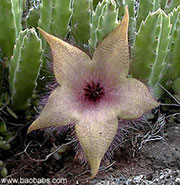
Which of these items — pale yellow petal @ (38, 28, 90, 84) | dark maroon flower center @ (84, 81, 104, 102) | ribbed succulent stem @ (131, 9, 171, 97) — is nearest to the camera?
pale yellow petal @ (38, 28, 90, 84)

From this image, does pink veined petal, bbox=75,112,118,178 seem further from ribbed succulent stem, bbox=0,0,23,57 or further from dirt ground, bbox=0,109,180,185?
ribbed succulent stem, bbox=0,0,23,57

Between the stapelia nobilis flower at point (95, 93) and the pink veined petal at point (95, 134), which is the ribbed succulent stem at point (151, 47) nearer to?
the stapelia nobilis flower at point (95, 93)

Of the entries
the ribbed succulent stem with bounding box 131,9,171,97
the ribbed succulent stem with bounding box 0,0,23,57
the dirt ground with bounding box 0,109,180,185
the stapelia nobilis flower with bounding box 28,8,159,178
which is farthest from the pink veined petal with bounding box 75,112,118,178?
the ribbed succulent stem with bounding box 0,0,23,57

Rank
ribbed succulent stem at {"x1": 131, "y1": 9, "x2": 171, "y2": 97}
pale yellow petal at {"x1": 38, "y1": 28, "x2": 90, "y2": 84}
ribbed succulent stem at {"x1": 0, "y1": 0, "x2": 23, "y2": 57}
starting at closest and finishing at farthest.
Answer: pale yellow petal at {"x1": 38, "y1": 28, "x2": 90, "y2": 84} → ribbed succulent stem at {"x1": 131, "y1": 9, "x2": 171, "y2": 97} → ribbed succulent stem at {"x1": 0, "y1": 0, "x2": 23, "y2": 57}

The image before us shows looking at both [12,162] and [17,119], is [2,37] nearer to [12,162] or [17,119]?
[17,119]

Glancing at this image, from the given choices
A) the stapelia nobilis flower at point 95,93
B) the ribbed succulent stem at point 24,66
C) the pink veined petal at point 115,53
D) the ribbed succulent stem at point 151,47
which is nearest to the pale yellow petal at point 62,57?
the stapelia nobilis flower at point 95,93

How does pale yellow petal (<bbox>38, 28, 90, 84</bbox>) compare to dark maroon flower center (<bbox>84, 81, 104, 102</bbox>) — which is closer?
pale yellow petal (<bbox>38, 28, 90, 84</bbox>)

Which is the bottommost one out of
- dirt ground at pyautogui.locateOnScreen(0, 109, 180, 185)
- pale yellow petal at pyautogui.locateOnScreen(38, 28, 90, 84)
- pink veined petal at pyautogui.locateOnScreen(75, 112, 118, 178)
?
dirt ground at pyautogui.locateOnScreen(0, 109, 180, 185)
